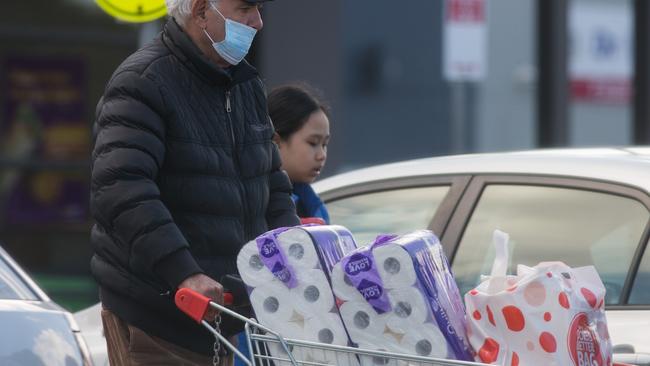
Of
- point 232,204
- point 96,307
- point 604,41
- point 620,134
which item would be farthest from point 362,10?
point 232,204

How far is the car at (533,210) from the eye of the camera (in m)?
4.43

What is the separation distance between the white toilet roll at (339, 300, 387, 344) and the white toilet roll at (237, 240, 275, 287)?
191 millimetres

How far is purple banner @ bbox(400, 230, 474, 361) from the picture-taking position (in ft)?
10.5

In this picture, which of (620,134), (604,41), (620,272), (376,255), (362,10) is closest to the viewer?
(376,255)

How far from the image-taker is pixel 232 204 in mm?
3793

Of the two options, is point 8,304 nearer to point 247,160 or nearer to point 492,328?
point 247,160

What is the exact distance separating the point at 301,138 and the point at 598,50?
53.8 ft

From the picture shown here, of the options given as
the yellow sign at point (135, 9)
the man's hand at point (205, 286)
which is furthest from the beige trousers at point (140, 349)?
the yellow sign at point (135, 9)

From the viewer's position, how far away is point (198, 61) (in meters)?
3.82

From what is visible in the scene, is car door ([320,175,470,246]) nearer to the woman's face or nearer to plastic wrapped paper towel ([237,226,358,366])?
the woman's face

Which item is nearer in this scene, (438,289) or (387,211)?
(438,289)

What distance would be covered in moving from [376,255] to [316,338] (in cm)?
23

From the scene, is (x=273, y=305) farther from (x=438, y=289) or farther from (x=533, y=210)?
(x=533, y=210)

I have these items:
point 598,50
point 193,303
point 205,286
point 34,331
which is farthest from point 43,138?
point 598,50
